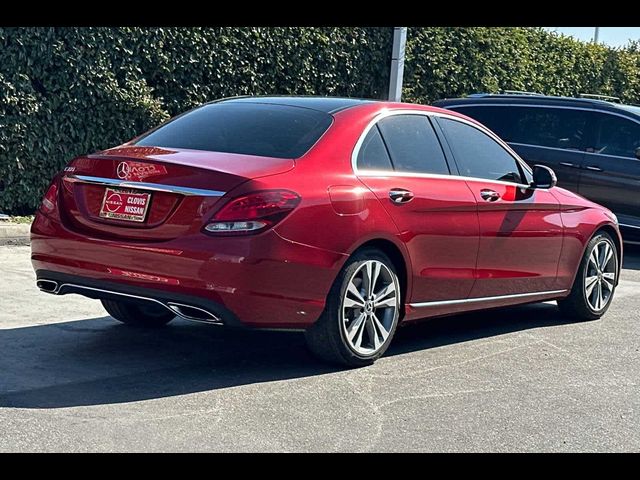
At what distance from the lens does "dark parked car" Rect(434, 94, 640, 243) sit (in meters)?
12.5

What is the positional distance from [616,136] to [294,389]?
26.1 ft

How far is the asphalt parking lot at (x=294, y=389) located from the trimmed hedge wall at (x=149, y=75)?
3918 mm

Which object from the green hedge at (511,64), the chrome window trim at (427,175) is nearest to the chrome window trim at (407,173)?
the chrome window trim at (427,175)

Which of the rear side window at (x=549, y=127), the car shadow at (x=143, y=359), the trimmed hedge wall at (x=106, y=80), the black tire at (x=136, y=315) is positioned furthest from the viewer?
the rear side window at (x=549, y=127)

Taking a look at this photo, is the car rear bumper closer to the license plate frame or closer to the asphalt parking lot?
the license plate frame

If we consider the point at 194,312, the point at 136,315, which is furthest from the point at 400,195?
the point at 136,315

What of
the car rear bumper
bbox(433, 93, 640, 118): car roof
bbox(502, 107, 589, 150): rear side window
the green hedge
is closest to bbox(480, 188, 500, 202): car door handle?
the car rear bumper

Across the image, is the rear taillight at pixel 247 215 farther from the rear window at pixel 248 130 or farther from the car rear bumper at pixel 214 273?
the rear window at pixel 248 130

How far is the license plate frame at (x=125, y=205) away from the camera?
19.2 ft

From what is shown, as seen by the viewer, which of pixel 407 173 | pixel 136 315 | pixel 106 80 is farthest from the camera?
pixel 106 80

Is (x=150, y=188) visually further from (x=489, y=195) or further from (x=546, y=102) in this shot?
(x=546, y=102)

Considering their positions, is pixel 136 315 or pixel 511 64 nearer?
pixel 136 315

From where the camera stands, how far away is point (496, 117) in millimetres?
13070
